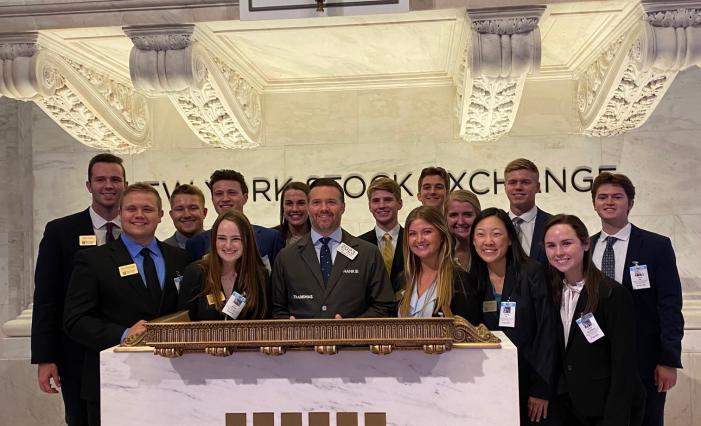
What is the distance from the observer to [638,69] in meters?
4.32

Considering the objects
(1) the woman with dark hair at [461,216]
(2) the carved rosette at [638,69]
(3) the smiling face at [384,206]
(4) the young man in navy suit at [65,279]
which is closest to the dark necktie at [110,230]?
(4) the young man in navy suit at [65,279]

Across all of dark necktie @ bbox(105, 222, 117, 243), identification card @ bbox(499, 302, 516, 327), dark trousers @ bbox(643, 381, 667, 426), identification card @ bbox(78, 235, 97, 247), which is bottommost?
dark trousers @ bbox(643, 381, 667, 426)

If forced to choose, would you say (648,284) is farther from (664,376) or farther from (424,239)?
(424,239)

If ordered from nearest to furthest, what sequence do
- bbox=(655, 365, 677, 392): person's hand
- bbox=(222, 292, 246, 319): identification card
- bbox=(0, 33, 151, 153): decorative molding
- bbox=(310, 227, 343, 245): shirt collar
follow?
bbox=(222, 292, 246, 319): identification card
bbox=(310, 227, 343, 245): shirt collar
bbox=(655, 365, 677, 392): person's hand
bbox=(0, 33, 151, 153): decorative molding

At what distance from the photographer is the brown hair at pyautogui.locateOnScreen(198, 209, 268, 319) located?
11.0 feet

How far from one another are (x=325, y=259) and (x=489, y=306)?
806mm

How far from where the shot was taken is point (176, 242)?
4.70 m

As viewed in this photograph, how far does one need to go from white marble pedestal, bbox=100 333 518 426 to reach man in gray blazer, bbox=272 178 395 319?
62cm

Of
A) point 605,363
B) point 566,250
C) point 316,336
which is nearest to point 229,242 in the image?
point 316,336

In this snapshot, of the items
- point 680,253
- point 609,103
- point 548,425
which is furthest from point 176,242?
point 680,253

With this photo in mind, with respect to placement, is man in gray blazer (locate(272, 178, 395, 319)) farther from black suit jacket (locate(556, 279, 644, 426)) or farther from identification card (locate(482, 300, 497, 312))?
black suit jacket (locate(556, 279, 644, 426))

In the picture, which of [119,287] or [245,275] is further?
[119,287]

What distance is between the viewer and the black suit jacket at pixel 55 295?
3.89 metres

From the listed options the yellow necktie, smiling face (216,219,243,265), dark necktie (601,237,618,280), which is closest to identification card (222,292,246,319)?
smiling face (216,219,243,265)
